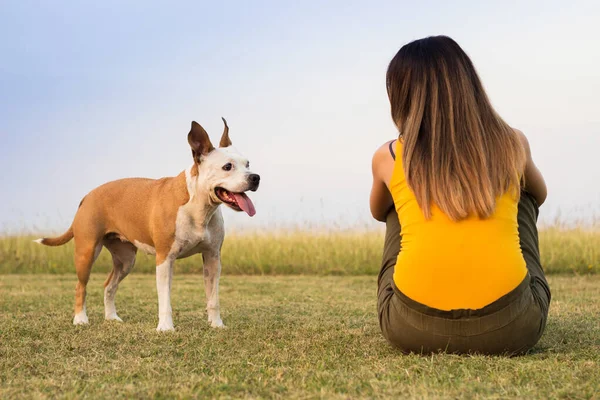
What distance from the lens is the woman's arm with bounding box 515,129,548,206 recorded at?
11.9ft

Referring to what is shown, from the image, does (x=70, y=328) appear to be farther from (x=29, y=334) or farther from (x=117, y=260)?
(x=117, y=260)

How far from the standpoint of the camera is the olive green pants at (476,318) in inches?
140

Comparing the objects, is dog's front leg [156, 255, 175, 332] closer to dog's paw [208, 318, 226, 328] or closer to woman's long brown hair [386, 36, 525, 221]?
dog's paw [208, 318, 226, 328]

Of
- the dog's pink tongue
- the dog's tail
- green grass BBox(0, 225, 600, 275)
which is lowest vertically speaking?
green grass BBox(0, 225, 600, 275)

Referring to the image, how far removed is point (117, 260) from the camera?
624 centimetres

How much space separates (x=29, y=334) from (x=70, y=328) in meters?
0.39

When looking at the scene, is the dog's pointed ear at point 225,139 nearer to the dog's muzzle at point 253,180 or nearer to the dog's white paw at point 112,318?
the dog's muzzle at point 253,180

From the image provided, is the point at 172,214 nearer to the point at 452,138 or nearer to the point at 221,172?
the point at 221,172

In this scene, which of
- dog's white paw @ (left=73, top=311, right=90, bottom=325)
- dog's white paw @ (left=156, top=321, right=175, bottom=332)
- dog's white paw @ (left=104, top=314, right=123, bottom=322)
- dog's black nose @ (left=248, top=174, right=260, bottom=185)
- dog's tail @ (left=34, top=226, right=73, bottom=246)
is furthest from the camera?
dog's tail @ (left=34, top=226, right=73, bottom=246)

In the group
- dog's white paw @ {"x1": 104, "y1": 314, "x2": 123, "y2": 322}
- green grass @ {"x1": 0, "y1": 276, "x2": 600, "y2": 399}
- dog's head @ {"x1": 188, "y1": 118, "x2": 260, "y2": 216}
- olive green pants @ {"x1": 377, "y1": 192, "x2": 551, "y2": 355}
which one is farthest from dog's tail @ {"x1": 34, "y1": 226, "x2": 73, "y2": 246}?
olive green pants @ {"x1": 377, "y1": 192, "x2": 551, "y2": 355}

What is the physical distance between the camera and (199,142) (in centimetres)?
515

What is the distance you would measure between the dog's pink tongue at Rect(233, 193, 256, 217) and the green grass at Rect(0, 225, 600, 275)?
7775mm

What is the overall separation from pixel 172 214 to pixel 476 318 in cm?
260

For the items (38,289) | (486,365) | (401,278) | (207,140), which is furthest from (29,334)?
(38,289)
